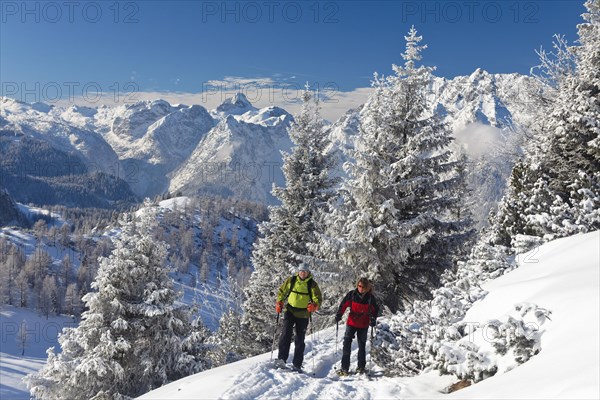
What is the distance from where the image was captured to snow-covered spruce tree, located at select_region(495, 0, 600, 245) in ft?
39.0

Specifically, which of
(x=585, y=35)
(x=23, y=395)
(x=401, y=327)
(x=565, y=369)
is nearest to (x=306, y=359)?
(x=401, y=327)

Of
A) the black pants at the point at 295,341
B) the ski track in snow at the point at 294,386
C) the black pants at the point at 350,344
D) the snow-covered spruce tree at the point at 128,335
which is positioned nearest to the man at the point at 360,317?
the black pants at the point at 350,344

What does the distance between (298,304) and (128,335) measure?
8.54 m

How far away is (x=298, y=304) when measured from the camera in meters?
10.2

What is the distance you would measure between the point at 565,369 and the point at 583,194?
848cm

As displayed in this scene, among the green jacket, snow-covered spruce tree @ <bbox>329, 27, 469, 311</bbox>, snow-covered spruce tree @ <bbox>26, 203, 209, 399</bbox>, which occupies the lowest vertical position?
snow-covered spruce tree @ <bbox>26, 203, 209, 399</bbox>

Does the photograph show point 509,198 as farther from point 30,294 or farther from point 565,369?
point 30,294

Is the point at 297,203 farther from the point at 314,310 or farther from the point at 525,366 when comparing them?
the point at 525,366

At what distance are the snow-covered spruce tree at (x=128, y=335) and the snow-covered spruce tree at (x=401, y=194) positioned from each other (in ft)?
21.3

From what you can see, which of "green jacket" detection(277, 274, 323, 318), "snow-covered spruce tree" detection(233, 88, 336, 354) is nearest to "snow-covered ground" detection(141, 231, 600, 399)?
"green jacket" detection(277, 274, 323, 318)

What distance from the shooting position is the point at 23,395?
82.0 meters

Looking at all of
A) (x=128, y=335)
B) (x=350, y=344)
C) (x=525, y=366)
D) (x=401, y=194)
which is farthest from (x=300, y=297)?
(x=128, y=335)

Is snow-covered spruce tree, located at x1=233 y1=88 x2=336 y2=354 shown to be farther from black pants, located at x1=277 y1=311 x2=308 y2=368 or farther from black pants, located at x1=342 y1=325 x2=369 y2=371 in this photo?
black pants, located at x1=342 y1=325 x2=369 y2=371

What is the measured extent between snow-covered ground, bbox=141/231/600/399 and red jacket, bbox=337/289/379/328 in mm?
A: 1123
